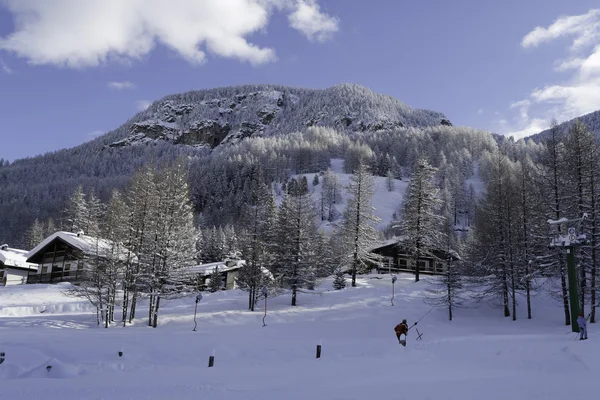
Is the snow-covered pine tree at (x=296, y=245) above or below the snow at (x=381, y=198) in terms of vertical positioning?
below

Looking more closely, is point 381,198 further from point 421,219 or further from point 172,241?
point 172,241

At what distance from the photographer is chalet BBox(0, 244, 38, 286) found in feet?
178

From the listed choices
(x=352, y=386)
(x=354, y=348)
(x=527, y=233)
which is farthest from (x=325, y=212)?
(x=352, y=386)

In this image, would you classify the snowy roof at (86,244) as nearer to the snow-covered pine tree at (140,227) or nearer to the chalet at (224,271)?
the snow-covered pine tree at (140,227)

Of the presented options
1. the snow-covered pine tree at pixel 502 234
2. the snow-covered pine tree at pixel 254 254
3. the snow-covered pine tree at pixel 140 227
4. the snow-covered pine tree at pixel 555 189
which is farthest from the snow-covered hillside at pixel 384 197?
the snow-covered pine tree at pixel 555 189

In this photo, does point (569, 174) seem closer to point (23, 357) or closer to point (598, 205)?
point (598, 205)

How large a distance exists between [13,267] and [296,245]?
139 ft

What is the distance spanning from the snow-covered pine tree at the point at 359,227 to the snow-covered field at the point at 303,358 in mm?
8315

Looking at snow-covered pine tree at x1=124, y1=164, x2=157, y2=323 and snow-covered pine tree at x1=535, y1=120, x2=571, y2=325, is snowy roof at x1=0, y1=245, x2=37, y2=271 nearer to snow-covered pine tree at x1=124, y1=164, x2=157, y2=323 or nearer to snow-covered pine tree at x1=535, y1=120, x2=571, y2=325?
snow-covered pine tree at x1=124, y1=164, x2=157, y2=323

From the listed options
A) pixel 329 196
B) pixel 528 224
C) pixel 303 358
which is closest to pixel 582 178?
pixel 528 224

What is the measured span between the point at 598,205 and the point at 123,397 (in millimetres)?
27556

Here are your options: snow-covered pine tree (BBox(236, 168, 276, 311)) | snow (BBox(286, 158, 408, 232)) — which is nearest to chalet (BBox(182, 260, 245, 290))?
snow-covered pine tree (BBox(236, 168, 276, 311))

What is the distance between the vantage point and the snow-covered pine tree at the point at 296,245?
121 ft

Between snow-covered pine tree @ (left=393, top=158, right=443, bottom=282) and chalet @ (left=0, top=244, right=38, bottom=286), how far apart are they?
161ft
